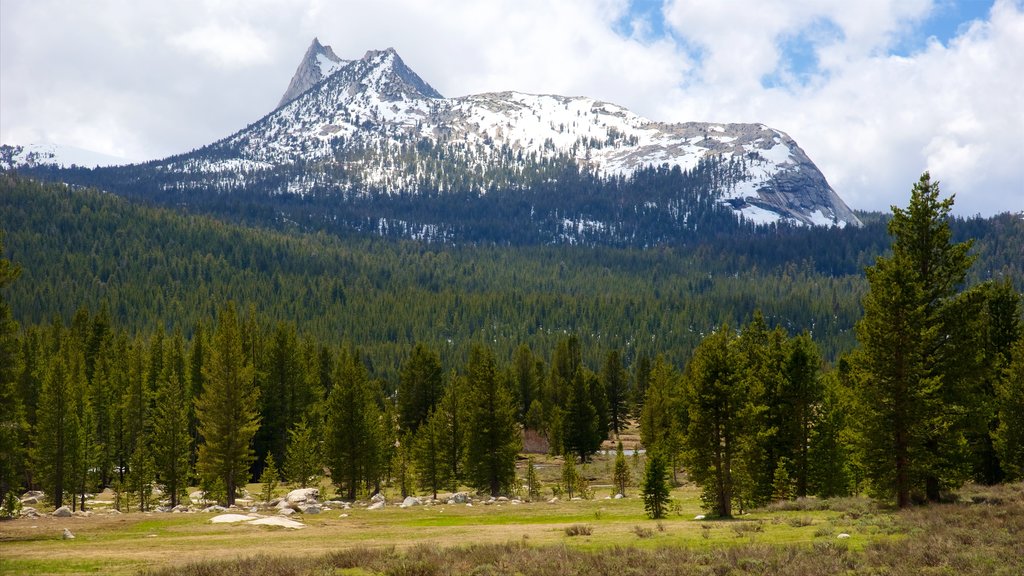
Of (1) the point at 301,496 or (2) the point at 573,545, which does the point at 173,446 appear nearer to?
(1) the point at 301,496

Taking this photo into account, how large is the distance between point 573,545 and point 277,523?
56.2ft

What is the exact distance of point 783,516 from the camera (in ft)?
114

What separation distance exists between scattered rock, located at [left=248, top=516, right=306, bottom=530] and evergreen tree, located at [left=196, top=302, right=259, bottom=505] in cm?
1819

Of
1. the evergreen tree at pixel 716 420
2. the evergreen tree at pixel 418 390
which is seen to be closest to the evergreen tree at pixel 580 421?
the evergreen tree at pixel 418 390

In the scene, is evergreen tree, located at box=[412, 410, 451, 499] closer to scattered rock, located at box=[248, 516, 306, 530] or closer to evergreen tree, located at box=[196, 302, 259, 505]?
evergreen tree, located at box=[196, 302, 259, 505]

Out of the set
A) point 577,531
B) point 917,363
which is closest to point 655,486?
point 577,531

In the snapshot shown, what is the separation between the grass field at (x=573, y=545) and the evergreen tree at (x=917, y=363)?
2.03 metres

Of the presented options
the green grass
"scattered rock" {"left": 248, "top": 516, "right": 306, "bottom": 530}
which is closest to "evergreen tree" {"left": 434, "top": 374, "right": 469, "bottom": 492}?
the green grass

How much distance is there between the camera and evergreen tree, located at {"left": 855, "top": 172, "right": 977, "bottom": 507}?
32406mm

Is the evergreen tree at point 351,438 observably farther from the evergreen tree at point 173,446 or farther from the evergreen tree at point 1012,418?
the evergreen tree at point 1012,418

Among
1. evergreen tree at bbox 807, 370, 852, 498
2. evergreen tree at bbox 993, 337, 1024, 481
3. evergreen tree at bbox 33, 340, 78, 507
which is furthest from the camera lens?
evergreen tree at bbox 33, 340, 78, 507

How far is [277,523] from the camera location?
3809 centimetres

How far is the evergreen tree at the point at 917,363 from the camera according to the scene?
32406mm

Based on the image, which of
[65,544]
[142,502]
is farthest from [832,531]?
[142,502]
